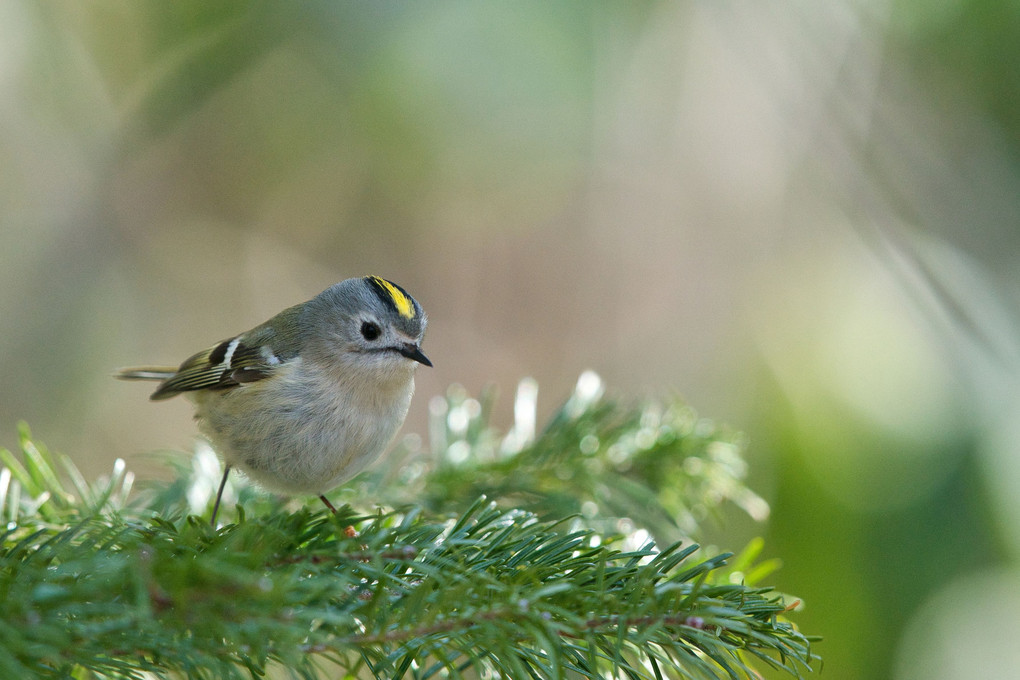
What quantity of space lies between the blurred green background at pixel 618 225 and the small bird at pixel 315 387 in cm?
21

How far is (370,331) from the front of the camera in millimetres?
1299

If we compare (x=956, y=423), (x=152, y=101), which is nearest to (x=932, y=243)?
(x=956, y=423)

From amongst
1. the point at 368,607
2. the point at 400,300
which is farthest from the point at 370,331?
the point at 368,607

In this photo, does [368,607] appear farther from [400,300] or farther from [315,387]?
[400,300]

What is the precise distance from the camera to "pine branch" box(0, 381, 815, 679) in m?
0.50

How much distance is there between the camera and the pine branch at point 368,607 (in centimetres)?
50

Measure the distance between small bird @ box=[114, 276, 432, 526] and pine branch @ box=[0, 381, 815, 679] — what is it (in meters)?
0.34

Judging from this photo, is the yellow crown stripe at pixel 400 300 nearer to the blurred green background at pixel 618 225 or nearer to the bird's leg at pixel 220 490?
the bird's leg at pixel 220 490

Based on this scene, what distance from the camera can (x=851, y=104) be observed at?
A: 192 cm

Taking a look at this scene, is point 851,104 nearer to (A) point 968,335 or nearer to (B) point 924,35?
(B) point 924,35

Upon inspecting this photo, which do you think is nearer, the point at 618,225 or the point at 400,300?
the point at 400,300

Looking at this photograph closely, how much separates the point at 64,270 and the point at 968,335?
2501mm

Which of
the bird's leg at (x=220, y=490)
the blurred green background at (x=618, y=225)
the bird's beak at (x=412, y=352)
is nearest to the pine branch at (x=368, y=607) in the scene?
the bird's leg at (x=220, y=490)

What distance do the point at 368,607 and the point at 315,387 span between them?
2.23ft
